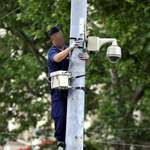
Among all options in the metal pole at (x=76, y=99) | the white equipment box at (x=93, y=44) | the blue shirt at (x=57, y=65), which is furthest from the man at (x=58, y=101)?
the white equipment box at (x=93, y=44)

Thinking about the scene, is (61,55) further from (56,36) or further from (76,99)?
(76,99)

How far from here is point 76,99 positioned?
358 centimetres

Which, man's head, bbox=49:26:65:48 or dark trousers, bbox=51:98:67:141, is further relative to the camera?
man's head, bbox=49:26:65:48

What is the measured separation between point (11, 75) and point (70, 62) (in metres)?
9.07

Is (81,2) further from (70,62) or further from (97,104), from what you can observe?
(97,104)

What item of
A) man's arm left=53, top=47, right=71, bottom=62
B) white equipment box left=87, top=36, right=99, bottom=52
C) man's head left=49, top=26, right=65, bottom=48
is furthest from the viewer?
man's head left=49, top=26, right=65, bottom=48

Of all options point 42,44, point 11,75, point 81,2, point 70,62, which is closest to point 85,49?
point 70,62

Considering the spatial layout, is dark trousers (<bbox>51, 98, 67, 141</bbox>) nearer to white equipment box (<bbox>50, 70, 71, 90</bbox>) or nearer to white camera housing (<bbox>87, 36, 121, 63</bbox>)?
white equipment box (<bbox>50, 70, 71, 90</bbox>)

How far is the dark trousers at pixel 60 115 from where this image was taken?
3689mm

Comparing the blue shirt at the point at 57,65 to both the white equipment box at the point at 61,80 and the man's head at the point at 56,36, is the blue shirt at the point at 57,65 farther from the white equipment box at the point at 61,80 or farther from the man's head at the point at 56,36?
the white equipment box at the point at 61,80

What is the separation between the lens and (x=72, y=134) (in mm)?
3508

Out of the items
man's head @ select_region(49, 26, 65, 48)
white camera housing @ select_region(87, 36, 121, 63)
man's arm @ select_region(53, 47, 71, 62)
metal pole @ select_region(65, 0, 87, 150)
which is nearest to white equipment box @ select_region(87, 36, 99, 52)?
white camera housing @ select_region(87, 36, 121, 63)

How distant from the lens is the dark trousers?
369cm

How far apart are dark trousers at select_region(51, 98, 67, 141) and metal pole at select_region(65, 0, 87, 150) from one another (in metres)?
0.15
